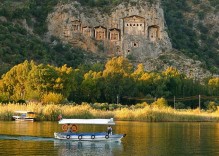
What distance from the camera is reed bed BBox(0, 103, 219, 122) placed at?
75562 mm

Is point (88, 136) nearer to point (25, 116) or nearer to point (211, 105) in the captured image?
point (25, 116)

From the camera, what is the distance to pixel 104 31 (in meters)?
139

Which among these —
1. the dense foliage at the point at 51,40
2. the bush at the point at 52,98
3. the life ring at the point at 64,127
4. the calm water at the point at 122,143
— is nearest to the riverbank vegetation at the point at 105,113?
the bush at the point at 52,98

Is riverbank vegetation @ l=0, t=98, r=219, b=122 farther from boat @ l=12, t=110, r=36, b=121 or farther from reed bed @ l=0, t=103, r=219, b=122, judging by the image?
boat @ l=12, t=110, r=36, b=121

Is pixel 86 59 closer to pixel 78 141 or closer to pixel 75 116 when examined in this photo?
pixel 75 116

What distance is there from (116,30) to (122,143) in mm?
87554

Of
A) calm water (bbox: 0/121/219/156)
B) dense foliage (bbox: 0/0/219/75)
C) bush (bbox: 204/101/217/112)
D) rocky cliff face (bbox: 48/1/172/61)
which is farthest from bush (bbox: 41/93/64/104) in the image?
rocky cliff face (bbox: 48/1/172/61)

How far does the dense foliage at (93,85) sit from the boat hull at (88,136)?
1377 inches

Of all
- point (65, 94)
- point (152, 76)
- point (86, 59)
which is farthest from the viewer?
point (86, 59)

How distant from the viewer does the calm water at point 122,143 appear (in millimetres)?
46219

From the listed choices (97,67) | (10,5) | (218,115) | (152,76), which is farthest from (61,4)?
(218,115)

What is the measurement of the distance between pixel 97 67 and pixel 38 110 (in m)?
48.8

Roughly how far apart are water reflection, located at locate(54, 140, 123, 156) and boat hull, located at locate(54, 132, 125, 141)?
0.33 m

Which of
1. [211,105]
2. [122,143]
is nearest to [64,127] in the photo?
[122,143]
